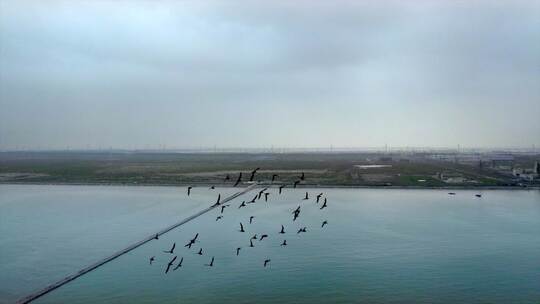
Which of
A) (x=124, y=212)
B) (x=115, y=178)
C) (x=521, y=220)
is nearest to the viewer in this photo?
(x=521, y=220)

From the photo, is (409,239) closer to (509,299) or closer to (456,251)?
(456,251)

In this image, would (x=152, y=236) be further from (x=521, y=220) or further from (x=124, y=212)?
(x=521, y=220)

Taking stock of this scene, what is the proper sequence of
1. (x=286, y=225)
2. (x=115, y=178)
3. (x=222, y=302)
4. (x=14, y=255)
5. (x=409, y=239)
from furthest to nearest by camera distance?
(x=115, y=178) < (x=286, y=225) < (x=409, y=239) < (x=14, y=255) < (x=222, y=302)

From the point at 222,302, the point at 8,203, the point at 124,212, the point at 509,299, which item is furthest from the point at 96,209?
the point at 509,299

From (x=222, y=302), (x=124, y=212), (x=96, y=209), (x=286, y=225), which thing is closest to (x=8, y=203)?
(x=96, y=209)

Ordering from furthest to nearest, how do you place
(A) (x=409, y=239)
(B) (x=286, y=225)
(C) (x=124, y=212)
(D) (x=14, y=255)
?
(C) (x=124, y=212)
(B) (x=286, y=225)
(A) (x=409, y=239)
(D) (x=14, y=255)

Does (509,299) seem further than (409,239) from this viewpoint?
No
